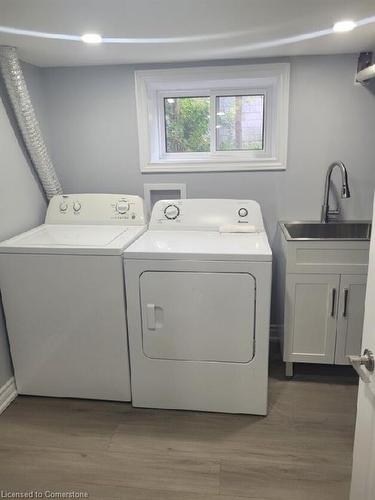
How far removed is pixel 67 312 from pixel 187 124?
1584 millimetres

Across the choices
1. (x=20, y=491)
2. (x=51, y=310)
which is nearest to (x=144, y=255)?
(x=51, y=310)

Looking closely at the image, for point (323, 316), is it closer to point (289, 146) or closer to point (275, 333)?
point (275, 333)

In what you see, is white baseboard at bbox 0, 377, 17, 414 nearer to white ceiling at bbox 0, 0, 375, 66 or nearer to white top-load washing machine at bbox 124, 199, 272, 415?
white top-load washing machine at bbox 124, 199, 272, 415

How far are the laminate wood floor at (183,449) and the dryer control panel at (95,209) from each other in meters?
1.12

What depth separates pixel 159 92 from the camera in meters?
2.66

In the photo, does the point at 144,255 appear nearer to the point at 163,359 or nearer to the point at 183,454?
the point at 163,359

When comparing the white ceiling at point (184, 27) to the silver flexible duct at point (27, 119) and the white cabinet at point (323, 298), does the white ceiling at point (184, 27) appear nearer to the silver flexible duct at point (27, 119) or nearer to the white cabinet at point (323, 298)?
the silver flexible duct at point (27, 119)

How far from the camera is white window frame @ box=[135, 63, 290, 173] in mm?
2404

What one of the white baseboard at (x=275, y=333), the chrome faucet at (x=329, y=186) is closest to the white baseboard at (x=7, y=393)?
the white baseboard at (x=275, y=333)

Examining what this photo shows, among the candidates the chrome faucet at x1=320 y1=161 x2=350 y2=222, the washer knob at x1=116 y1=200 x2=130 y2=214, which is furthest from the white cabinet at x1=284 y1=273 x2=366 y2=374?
the washer knob at x1=116 y1=200 x2=130 y2=214

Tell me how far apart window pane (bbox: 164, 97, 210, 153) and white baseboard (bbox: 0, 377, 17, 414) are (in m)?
1.87

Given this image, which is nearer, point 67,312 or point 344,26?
point 344,26

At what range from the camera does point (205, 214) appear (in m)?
2.40

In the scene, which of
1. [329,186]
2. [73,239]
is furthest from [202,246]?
[329,186]
